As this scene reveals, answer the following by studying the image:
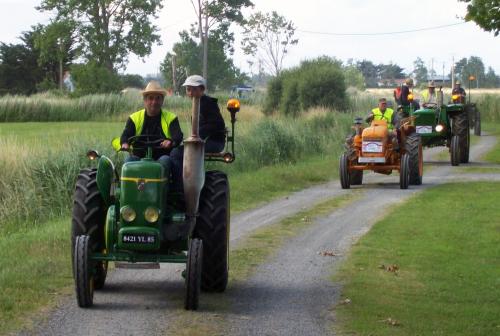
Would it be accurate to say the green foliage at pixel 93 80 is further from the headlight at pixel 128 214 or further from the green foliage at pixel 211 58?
the headlight at pixel 128 214

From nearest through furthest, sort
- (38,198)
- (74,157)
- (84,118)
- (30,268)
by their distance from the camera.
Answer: (30,268), (38,198), (74,157), (84,118)

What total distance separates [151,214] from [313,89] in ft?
132

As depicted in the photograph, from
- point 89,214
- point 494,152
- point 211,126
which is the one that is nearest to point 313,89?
point 494,152

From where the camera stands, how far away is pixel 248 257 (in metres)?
11.7

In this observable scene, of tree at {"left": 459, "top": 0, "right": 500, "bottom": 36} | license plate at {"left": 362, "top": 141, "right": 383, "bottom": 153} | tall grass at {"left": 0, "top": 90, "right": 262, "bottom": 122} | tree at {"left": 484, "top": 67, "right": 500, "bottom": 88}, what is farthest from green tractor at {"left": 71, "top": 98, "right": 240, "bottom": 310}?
tree at {"left": 484, "top": 67, "right": 500, "bottom": 88}

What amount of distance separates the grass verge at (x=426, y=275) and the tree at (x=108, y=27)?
196 ft

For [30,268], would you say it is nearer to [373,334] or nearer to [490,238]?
[373,334]

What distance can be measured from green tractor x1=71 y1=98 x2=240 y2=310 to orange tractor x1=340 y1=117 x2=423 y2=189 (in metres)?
10.6

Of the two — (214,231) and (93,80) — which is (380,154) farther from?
(93,80)

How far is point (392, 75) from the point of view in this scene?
146 meters

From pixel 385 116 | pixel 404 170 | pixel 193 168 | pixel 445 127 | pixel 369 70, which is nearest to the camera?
pixel 193 168

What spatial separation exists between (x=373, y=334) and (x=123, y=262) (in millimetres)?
2231

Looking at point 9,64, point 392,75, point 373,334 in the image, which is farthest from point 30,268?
point 392,75

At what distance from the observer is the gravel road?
8125 millimetres
